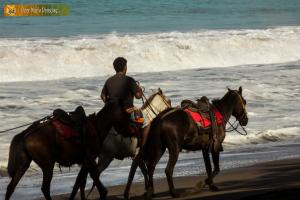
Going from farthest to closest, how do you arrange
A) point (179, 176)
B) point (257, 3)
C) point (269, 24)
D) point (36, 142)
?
point (257, 3) → point (269, 24) → point (179, 176) → point (36, 142)

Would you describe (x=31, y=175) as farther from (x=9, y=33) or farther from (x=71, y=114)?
(x=9, y=33)

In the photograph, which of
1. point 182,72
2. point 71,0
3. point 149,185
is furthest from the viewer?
point 71,0

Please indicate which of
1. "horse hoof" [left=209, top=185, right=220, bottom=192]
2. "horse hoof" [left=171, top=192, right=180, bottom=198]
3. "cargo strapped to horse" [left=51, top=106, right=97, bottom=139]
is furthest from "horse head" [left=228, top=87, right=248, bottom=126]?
"cargo strapped to horse" [left=51, top=106, right=97, bottom=139]

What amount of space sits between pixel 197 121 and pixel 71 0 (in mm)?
69731

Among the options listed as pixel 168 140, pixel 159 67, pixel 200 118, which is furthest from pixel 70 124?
pixel 159 67

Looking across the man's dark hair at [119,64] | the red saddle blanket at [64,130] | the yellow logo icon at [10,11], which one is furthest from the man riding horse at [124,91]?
the yellow logo icon at [10,11]

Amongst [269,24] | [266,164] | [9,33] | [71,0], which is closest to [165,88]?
[266,164]

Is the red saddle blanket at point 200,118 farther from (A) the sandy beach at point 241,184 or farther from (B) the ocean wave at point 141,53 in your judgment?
(B) the ocean wave at point 141,53

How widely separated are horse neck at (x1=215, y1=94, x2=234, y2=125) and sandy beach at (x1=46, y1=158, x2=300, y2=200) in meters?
0.98

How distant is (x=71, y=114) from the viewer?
37.2 feet

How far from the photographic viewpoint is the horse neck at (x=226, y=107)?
43.2 feet

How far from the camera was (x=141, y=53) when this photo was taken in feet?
133

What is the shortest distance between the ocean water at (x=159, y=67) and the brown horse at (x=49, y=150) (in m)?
1.83

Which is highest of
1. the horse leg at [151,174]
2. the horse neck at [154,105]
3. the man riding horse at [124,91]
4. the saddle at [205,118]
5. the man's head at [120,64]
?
the man's head at [120,64]
